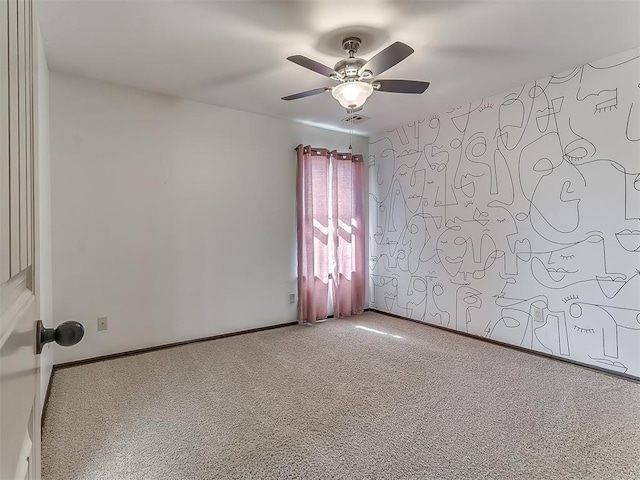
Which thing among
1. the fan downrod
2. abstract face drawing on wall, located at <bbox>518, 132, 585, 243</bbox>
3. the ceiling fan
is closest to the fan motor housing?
the ceiling fan

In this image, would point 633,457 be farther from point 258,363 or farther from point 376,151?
point 376,151

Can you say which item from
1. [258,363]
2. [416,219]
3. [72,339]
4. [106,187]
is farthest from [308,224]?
[72,339]

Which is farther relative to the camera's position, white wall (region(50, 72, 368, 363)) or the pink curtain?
the pink curtain

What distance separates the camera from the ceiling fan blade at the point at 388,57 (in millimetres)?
1907

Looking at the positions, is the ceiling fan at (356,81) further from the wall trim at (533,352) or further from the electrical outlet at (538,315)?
the wall trim at (533,352)

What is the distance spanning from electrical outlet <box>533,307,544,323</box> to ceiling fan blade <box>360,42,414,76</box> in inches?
99.2

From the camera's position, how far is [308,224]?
4.19 meters

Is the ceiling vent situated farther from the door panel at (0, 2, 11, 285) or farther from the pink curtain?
the door panel at (0, 2, 11, 285)

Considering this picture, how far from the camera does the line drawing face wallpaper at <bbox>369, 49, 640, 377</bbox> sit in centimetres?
269

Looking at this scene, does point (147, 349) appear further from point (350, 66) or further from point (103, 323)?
point (350, 66)

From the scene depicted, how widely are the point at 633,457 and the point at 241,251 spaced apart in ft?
11.0

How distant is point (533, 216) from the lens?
10.5 ft

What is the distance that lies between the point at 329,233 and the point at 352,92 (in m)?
2.27

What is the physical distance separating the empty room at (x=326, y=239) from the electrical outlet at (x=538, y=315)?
0.04 feet
